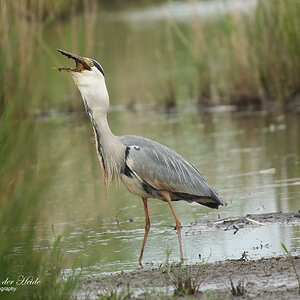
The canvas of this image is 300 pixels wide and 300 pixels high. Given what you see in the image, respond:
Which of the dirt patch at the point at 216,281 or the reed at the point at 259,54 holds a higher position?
the reed at the point at 259,54

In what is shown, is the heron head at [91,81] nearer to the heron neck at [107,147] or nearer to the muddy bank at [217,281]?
the heron neck at [107,147]

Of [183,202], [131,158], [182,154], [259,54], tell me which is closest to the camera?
[131,158]

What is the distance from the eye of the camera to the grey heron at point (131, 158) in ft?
21.8

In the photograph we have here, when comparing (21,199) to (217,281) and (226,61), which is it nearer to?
(217,281)

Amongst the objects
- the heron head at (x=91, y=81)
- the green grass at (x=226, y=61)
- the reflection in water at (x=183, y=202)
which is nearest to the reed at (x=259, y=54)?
the green grass at (x=226, y=61)

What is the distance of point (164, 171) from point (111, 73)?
46.5ft

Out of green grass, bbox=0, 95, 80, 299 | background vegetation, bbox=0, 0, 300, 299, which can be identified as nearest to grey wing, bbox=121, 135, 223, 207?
background vegetation, bbox=0, 0, 300, 299

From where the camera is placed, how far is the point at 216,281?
5.36 m

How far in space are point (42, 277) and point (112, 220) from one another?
12.5ft

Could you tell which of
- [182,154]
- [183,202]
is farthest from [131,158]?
[182,154]

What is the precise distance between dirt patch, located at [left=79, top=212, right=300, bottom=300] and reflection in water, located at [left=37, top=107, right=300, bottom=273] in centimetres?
25

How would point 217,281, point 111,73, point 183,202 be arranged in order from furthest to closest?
point 111,73, point 183,202, point 217,281

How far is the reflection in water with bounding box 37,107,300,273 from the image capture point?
6469 millimetres

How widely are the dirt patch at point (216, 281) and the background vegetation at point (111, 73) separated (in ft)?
2.70
